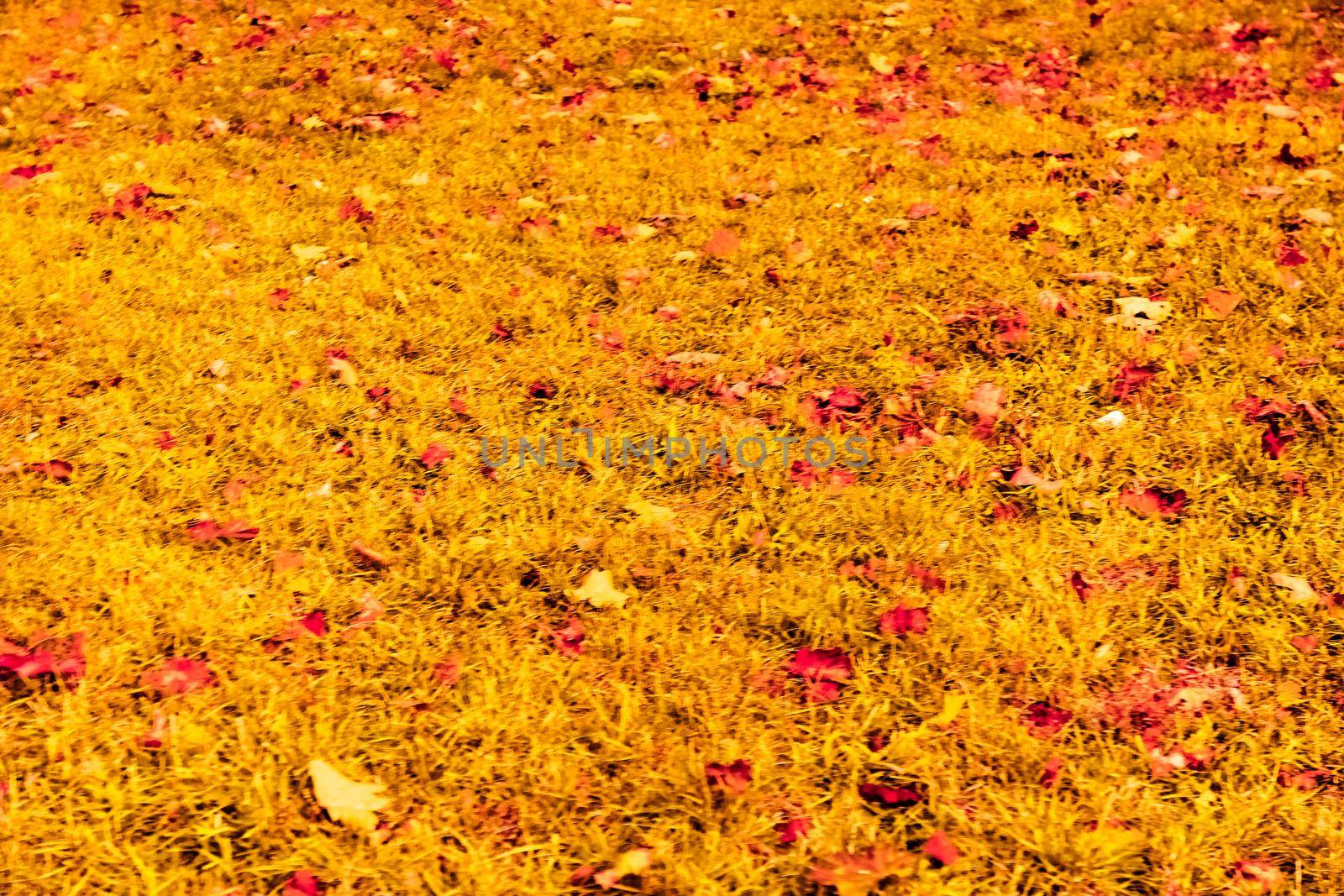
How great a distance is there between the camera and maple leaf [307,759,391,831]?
2.04 metres

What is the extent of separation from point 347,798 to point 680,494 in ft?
4.21

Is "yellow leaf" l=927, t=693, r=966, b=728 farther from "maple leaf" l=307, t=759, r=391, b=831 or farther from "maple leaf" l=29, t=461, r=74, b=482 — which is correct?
"maple leaf" l=29, t=461, r=74, b=482

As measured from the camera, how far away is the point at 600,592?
261 centimetres

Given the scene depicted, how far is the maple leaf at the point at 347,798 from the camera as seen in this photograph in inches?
80.3

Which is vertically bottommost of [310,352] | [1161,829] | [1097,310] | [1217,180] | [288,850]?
[288,850]

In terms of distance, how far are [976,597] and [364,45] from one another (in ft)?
17.6

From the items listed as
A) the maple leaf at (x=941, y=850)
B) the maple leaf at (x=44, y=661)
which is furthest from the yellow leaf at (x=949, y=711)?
the maple leaf at (x=44, y=661)

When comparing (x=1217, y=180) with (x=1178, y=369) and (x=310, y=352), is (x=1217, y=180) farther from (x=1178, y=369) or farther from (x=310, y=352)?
(x=310, y=352)

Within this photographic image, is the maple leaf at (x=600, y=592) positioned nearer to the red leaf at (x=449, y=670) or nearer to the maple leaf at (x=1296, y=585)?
the red leaf at (x=449, y=670)

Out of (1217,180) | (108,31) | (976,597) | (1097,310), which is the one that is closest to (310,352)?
(976,597)

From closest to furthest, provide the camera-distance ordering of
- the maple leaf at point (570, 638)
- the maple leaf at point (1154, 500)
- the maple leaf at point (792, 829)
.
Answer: the maple leaf at point (792, 829), the maple leaf at point (570, 638), the maple leaf at point (1154, 500)

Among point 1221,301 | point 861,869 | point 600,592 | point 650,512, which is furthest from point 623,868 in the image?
point 1221,301

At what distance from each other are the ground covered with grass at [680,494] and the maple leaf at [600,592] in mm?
19

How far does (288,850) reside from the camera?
2.01 metres
